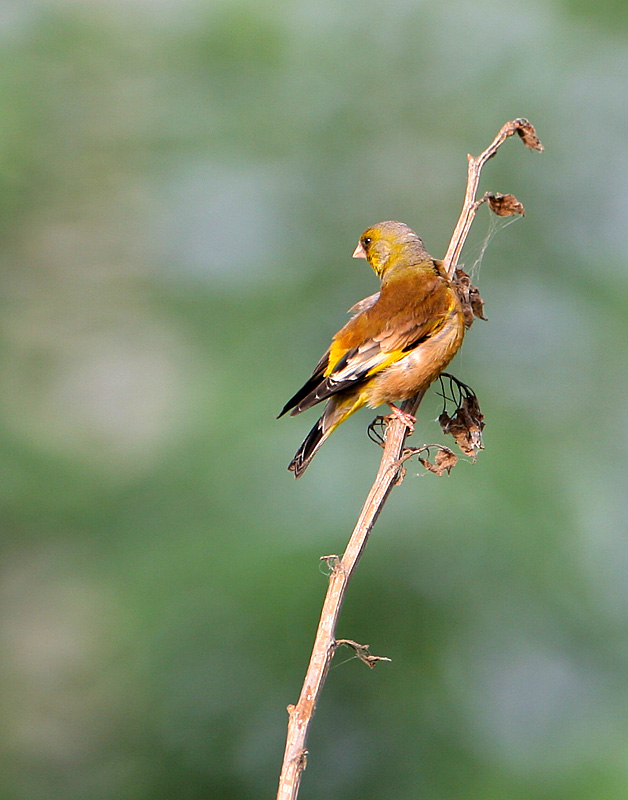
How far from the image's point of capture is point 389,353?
123 inches

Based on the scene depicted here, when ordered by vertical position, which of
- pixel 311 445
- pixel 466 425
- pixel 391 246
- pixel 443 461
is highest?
pixel 391 246

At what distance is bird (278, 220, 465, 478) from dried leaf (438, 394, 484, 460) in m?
0.43

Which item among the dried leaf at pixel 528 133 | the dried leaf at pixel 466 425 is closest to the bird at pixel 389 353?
the dried leaf at pixel 466 425

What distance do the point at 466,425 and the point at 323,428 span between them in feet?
A: 2.38

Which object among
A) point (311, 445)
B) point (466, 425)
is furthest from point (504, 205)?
point (311, 445)

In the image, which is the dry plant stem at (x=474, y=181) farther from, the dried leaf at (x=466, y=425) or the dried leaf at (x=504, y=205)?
the dried leaf at (x=466, y=425)

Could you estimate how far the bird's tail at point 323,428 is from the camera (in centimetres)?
305

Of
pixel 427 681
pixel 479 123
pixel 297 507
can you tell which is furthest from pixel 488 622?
pixel 479 123

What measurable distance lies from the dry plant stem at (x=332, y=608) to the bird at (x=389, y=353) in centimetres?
64

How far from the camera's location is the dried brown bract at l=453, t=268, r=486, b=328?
114 inches

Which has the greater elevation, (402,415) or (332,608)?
(402,415)

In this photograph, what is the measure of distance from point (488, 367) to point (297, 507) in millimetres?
1853

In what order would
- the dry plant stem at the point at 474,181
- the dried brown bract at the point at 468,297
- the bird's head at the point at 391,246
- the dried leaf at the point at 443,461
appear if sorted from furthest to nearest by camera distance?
the bird's head at the point at 391,246
the dried brown bract at the point at 468,297
the dry plant stem at the point at 474,181
the dried leaf at the point at 443,461

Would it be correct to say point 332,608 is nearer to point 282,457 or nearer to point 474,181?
point 474,181
